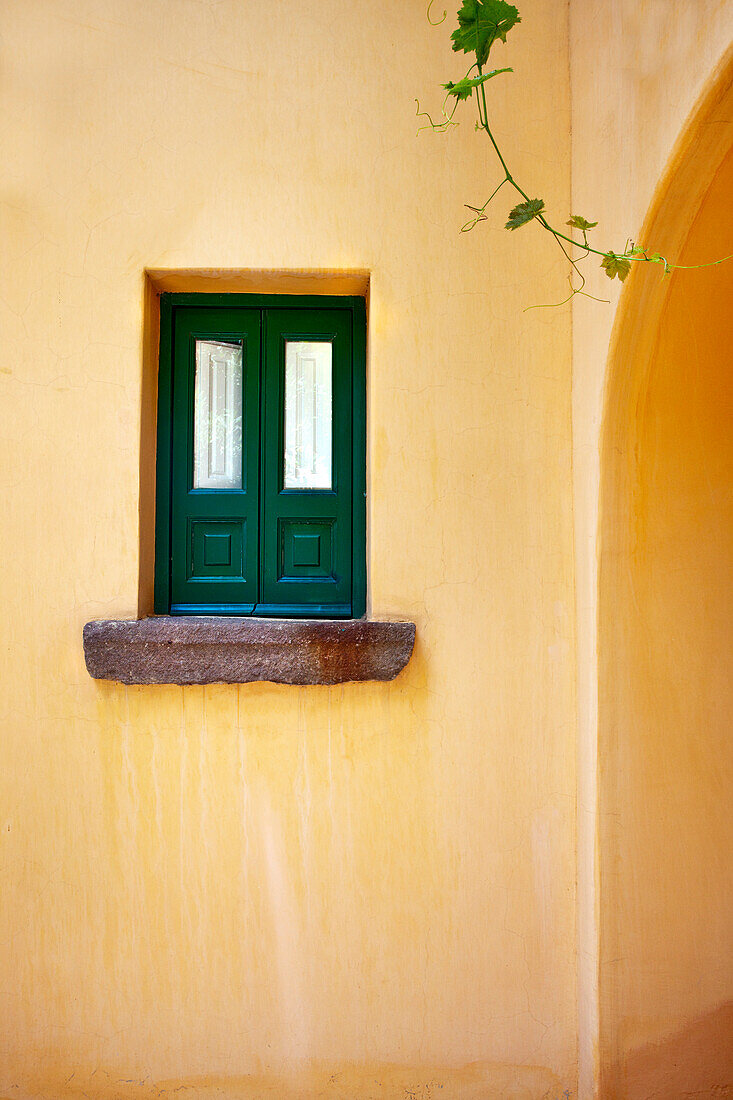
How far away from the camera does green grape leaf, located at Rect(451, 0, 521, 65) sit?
142 centimetres

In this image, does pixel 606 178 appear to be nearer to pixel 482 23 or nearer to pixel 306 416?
pixel 482 23

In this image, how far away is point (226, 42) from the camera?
2113 mm

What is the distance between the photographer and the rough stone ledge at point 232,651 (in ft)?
6.60

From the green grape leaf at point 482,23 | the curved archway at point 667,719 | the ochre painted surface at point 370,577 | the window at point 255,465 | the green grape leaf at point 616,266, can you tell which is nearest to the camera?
the green grape leaf at point 482,23

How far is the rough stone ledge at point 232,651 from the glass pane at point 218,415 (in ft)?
1.76

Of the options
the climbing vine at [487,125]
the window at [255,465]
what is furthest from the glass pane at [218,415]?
the climbing vine at [487,125]

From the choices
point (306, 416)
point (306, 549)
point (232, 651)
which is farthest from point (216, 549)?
point (306, 416)

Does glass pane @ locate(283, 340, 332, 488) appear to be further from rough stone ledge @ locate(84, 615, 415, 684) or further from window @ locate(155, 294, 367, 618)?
rough stone ledge @ locate(84, 615, 415, 684)

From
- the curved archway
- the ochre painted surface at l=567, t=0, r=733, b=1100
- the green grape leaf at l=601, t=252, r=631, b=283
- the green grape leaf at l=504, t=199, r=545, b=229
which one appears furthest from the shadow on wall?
the green grape leaf at l=504, t=199, r=545, b=229

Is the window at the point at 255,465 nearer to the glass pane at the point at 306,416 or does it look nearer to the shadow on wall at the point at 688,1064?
the glass pane at the point at 306,416

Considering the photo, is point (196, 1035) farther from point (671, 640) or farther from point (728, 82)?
point (728, 82)

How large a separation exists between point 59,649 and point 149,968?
0.96 metres

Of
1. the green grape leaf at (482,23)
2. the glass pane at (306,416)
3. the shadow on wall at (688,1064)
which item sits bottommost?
the shadow on wall at (688,1064)

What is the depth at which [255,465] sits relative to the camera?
228 cm
